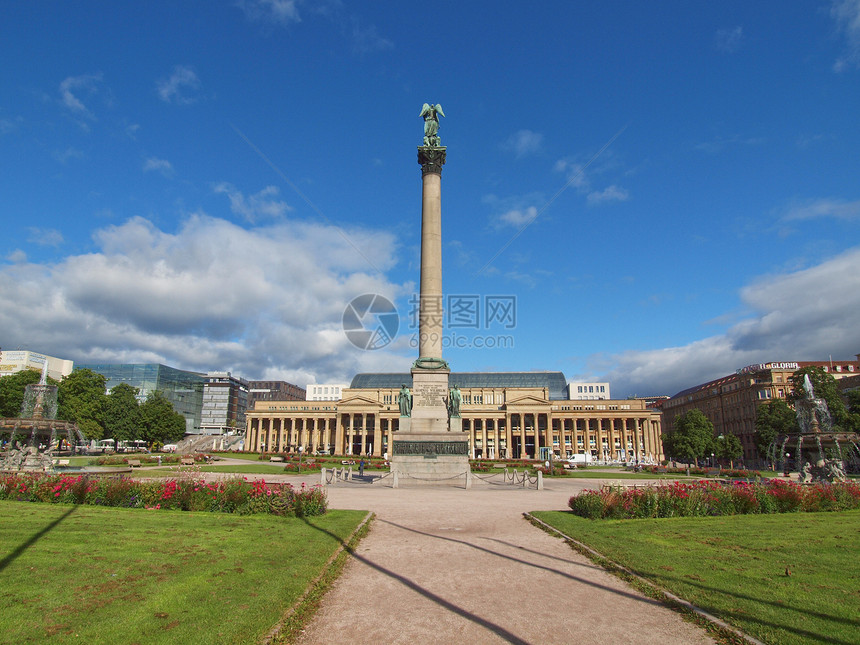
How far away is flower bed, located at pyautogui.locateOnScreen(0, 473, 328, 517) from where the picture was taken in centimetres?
1903

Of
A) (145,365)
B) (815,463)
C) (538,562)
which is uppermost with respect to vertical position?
(145,365)

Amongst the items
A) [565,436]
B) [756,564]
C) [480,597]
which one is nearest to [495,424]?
[565,436]

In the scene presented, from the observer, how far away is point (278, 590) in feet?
31.7

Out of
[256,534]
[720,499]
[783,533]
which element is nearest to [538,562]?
[256,534]

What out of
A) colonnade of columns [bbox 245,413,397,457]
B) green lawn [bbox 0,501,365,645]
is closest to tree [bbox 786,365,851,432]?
green lawn [bbox 0,501,365,645]

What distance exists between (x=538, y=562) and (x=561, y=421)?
134929 millimetres

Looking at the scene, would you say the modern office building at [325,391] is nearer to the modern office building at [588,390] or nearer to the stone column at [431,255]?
the modern office building at [588,390]

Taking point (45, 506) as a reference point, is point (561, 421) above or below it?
above

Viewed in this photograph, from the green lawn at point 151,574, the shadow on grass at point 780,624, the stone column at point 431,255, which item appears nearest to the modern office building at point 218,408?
the stone column at point 431,255

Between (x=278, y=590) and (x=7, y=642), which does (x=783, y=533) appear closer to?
(x=278, y=590)

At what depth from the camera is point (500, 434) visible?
474ft

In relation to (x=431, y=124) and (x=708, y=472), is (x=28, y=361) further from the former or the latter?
(x=708, y=472)

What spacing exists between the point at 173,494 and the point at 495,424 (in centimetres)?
12512

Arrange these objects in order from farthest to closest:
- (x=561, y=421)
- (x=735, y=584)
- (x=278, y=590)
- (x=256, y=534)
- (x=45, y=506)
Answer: (x=561, y=421)
(x=45, y=506)
(x=256, y=534)
(x=735, y=584)
(x=278, y=590)
